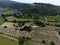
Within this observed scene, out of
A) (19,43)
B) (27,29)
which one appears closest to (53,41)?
(19,43)

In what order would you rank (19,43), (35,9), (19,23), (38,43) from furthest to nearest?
(35,9)
(19,23)
(38,43)
(19,43)

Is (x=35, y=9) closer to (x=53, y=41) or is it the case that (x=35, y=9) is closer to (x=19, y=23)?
(x=19, y=23)

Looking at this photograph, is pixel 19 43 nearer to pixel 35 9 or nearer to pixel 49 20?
pixel 49 20

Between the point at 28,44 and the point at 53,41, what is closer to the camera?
the point at 28,44

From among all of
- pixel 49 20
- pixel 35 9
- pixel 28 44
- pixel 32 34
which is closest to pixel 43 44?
pixel 28 44

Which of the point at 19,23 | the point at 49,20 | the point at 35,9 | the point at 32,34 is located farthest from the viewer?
the point at 35,9

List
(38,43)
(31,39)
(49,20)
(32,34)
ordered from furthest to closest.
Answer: (49,20), (32,34), (31,39), (38,43)

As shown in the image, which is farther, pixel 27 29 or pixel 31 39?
pixel 27 29

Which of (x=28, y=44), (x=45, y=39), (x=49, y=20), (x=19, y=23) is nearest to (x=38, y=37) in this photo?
(x=45, y=39)

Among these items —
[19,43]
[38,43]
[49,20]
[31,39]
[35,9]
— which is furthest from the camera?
[35,9]
